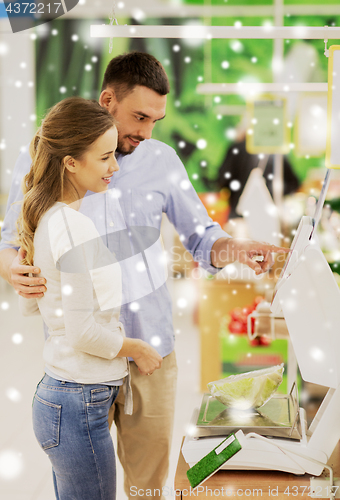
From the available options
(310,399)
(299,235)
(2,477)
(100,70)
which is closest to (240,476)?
(299,235)

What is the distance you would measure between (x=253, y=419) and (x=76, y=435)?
1.20ft

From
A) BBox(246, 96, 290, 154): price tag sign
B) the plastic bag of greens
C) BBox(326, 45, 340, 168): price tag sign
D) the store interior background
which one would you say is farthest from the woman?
BBox(246, 96, 290, 154): price tag sign

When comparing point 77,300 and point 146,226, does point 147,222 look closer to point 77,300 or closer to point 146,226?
point 146,226

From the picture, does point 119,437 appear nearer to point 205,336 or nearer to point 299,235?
point 299,235

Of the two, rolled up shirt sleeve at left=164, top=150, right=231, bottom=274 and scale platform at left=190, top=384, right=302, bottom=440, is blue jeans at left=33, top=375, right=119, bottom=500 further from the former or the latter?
rolled up shirt sleeve at left=164, top=150, right=231, bottom=274

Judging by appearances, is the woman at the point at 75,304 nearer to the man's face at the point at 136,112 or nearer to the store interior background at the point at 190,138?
the man's face at the point at 136,112

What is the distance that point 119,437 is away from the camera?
1351 millimetres

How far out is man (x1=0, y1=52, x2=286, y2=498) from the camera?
4.17ft

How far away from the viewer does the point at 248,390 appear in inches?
39.8

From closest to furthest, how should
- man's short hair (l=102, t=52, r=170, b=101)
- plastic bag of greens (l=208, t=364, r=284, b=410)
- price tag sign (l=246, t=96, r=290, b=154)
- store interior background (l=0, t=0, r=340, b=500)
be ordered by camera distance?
plastic bag of greens (l=208, t=364, r=284, b=410) < man's short hair (l=102, t=52, r=170, b=101) < price tag sign (l=246, t=96, r=290, b=154) < store interior background (l=0, t=0, r=340, b=500)

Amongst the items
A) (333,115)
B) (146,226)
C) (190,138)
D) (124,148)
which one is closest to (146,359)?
(146,226)

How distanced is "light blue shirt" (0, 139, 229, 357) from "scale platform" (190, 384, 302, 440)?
0.31 m

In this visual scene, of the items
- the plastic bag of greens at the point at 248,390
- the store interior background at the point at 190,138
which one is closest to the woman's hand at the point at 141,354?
the plastic bag of greens at the point at 248,390

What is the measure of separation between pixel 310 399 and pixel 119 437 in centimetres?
88
